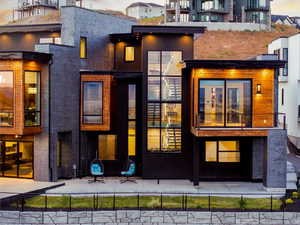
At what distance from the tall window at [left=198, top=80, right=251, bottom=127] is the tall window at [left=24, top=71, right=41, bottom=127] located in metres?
6.80

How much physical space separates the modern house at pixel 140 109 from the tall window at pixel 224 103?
0.04 metres

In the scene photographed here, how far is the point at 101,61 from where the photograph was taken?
26.2 m

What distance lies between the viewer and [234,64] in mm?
21922

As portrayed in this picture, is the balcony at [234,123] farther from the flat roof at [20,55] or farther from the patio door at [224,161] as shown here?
the flat roof at [20,55]

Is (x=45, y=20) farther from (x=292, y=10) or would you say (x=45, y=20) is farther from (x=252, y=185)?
(x=252, y=185)

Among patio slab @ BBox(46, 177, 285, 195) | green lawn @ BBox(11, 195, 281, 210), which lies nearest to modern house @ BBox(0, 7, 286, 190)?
patio slab @ BBox(46, 177, 285, 195)

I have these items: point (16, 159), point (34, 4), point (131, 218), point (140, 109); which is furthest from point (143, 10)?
point (131, 218)

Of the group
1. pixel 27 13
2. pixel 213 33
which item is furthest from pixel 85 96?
pixel 27 13

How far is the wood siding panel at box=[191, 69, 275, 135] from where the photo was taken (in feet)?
72.4

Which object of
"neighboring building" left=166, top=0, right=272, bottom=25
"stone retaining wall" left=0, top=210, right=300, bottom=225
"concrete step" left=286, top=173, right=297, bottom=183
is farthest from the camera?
"neighboring building" left=166, top=0, right=272, bottom=25

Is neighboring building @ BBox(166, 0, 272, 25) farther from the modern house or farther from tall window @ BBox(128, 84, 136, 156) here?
the modern house

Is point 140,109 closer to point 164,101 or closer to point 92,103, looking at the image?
point 164,101

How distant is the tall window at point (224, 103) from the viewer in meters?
22.0

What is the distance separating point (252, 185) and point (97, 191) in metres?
6.73
